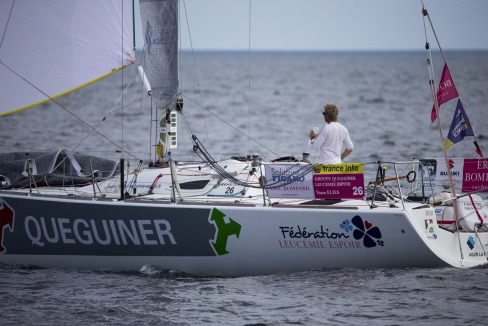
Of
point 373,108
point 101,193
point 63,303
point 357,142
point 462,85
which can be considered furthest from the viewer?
point 462,85

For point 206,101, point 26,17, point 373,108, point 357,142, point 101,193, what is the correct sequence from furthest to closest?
point 206,101 < point 373,108 < point 357,142 < point 26,17 < point 101,193

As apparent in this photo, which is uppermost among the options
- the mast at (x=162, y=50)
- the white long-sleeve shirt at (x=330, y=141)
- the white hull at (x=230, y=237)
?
the mast at (x=162, y=50)

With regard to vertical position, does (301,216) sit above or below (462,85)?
below

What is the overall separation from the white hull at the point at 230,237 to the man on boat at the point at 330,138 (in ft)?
2.37

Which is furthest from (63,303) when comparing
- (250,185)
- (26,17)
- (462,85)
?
(462,85)

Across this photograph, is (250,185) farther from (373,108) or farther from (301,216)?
(373,108)

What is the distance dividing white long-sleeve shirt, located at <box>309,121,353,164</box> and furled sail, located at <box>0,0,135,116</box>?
3.98 m

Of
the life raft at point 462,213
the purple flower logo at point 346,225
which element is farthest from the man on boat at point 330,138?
the life raft at point 462,213

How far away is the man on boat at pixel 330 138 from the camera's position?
13.7 m

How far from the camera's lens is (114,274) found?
1387cm

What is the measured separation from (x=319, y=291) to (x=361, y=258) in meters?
0.95

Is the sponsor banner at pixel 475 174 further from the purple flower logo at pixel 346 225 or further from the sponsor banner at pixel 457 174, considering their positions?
the purple flower logo at pixel 346 225

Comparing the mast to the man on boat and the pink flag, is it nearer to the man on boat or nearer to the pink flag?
the man on boat

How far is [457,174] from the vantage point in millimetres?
14617
